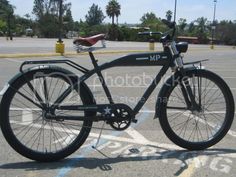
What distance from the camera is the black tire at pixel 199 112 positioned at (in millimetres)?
5098

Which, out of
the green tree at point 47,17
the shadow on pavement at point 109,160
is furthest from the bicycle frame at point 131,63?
the green tree at point 47,17

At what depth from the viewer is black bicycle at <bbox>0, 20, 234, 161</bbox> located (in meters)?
4.75

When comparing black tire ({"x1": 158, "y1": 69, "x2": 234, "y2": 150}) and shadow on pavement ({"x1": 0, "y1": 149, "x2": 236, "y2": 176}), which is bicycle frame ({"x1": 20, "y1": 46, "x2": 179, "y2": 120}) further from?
shadow on pavement ({"x1": 0, "y1": 149, "x2": 236, "y2": 176})

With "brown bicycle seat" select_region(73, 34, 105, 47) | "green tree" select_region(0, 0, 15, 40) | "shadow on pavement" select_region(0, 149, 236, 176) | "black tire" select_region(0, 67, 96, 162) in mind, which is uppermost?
"green tree" select_region(0, 0, 15, 40)

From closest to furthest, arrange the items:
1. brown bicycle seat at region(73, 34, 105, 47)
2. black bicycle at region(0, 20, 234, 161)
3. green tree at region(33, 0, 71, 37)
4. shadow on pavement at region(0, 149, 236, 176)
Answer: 1. shadow on pavement at region(0, 149, 236, 176)
2. black bicycle at region(0, 20, 234, 161)
3. brown bicycle seat at region(73, 34, 105, 47)
4. green tree at region(33, 0, 71, 37)

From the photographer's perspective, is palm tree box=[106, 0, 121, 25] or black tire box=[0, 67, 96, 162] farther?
palm tree box=[106, 0, 121, 25]

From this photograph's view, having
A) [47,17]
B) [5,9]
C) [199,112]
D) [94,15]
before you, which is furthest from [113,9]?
[199,112]

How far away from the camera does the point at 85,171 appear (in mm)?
4480

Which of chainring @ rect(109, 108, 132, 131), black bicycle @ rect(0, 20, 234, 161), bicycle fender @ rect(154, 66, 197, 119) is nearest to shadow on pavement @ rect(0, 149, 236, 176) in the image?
black bicycle @ rect(0, 20, 234, 161)

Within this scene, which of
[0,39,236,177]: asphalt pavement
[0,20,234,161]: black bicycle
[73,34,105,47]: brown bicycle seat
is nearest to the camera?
[0,39,236,177]: asphalt pavement

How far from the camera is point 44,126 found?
5.26 meters

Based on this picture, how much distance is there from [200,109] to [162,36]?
0.98 m

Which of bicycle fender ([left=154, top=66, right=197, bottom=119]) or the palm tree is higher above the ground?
the palm tree

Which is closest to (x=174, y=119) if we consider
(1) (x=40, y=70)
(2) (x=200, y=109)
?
(2) (x=200, y=109)
